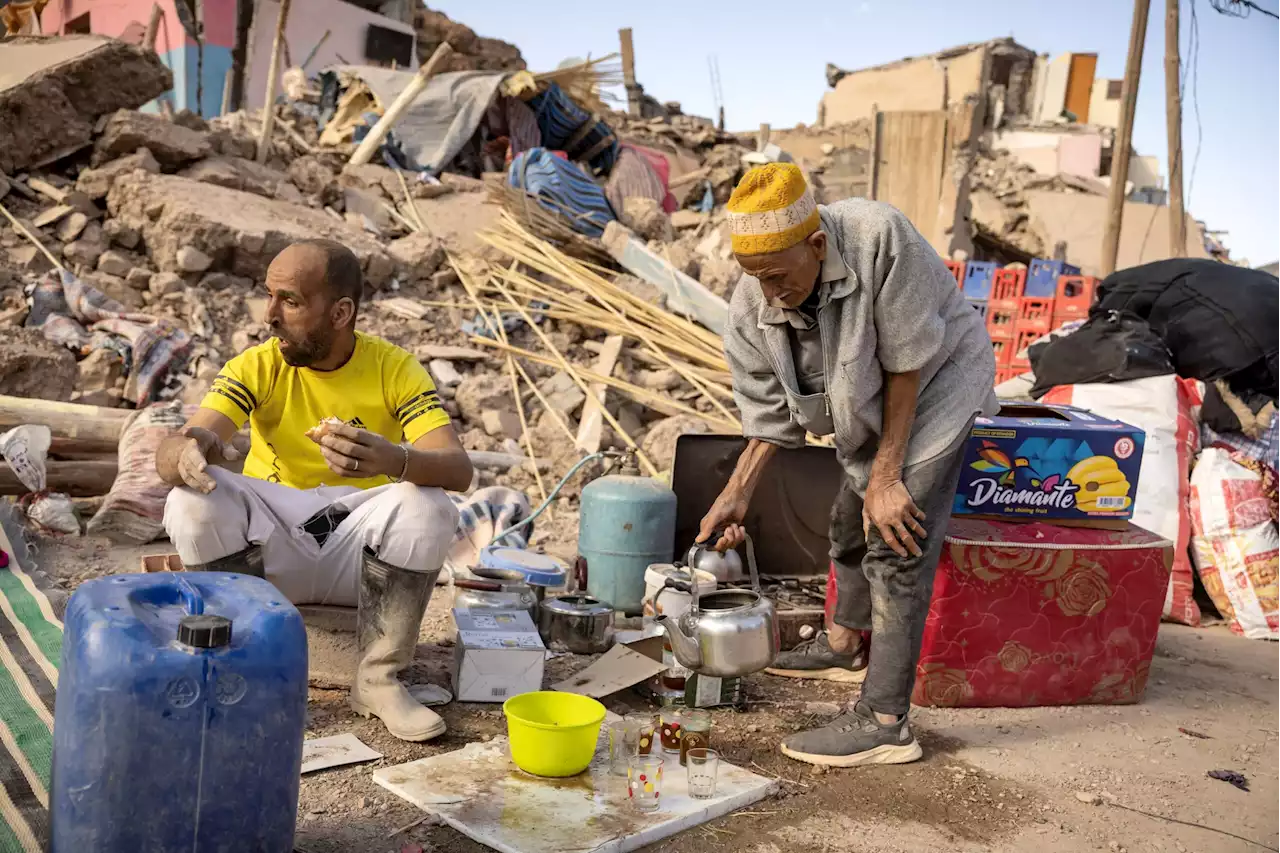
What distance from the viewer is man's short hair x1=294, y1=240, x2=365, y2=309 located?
2.85 meters

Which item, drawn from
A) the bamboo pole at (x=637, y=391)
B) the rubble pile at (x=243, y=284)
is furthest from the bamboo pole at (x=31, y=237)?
the bamboo pole at (x=637, y=391)

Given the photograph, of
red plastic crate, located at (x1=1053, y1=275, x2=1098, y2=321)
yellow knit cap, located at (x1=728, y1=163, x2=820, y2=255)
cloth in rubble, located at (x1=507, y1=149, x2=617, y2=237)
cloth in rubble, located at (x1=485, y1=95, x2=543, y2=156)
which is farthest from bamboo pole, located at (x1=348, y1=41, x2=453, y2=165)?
yellow knit cap, located at (x1=728, y1=163, x2=820, y2=255)

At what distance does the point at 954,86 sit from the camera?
21625 millimetres

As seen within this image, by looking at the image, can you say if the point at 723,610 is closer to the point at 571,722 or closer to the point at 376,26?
the point at 571,722

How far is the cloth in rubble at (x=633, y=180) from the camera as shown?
11.0m

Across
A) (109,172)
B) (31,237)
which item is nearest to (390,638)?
(31,237)

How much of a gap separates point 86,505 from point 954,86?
20768 millimetres

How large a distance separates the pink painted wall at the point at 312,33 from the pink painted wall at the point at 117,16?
585mm

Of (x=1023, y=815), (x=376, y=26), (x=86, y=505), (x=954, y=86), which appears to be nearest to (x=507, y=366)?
(x=86, y=505)

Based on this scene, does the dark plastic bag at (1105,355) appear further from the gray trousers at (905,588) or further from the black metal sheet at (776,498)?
the gray trousers at (905,588)

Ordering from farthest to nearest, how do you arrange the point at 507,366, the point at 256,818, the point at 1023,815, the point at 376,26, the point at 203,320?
the point at 376,26, the point at 507,366, the point at 203,320, the point at 1023,815, the point at 256,818

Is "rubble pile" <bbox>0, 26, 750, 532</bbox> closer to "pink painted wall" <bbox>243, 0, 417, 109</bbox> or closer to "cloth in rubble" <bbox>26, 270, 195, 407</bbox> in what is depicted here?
"cloth in rubble" <bbox>26, 270, 195, 407</bbox>

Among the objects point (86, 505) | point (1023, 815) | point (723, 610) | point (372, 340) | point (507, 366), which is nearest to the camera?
point (1023, 815)

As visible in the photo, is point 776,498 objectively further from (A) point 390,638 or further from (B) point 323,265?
(B) point 323,265
